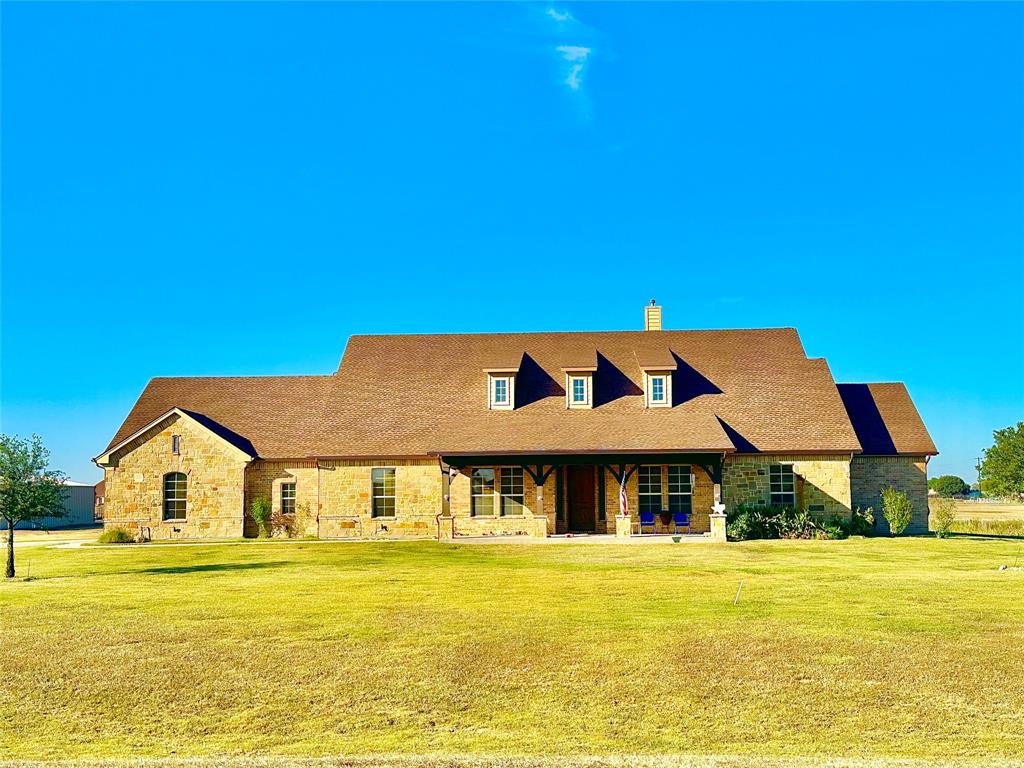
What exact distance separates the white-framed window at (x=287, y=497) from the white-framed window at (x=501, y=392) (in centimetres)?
729

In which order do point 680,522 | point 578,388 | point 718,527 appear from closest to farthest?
point 718,527
point 680,522
point 578,388

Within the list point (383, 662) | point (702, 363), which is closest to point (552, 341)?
point (702, 363)

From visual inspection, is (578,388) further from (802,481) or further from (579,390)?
(802,481)

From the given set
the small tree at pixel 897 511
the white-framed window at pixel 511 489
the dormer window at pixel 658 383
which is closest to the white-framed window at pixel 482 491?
the white-framed window at pixel 511 489

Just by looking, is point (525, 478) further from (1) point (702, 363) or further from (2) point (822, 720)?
(2) point (822, 720)

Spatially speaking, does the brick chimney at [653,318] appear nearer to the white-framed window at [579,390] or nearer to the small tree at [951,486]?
the white-framed window at [579,390]

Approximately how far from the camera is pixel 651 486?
30016 mm

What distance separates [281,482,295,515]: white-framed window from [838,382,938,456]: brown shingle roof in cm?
1973

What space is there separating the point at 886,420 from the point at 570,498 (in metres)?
12.3

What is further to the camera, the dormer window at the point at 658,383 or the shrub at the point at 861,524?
the dormer window at the point at 658,383

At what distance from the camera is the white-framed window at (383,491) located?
3092 centimetres

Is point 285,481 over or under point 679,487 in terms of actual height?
over

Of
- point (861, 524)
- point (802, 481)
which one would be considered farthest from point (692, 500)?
point (861, 524)

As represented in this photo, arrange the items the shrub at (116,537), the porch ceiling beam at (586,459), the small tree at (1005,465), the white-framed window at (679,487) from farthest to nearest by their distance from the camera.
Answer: the small tree at (1005,465) → the shrub at (116,537) → the white-framed window at (679,487) → the porch ceiling beam at (586,459)
